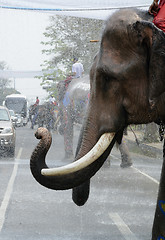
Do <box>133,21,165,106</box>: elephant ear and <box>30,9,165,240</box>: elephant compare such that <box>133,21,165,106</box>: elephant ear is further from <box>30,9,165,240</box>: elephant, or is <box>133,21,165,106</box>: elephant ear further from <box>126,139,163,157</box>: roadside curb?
<box>126,139,163,157</box>: roadside curb

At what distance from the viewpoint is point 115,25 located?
2.93m

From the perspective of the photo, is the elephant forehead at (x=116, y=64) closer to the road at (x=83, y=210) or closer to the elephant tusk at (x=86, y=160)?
the elephant tusk at (x=86, y=160)

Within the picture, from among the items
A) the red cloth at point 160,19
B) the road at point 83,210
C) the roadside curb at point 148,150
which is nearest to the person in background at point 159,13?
the red cloth at point 160,19

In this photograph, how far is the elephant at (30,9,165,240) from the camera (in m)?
2.82

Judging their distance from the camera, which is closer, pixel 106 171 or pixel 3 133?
pixel 106 171

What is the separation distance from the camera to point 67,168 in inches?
111

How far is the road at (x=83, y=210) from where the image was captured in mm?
5395

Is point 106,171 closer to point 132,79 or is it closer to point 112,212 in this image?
point 112,212

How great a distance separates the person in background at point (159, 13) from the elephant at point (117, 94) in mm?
44

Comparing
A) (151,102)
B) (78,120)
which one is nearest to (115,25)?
(151,102)

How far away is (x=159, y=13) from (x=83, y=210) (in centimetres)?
392

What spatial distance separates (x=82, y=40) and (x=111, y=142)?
21140 millimetres

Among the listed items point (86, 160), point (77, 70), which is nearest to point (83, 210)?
point (86, 160)

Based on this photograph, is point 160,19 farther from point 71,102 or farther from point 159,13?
point 71,102
